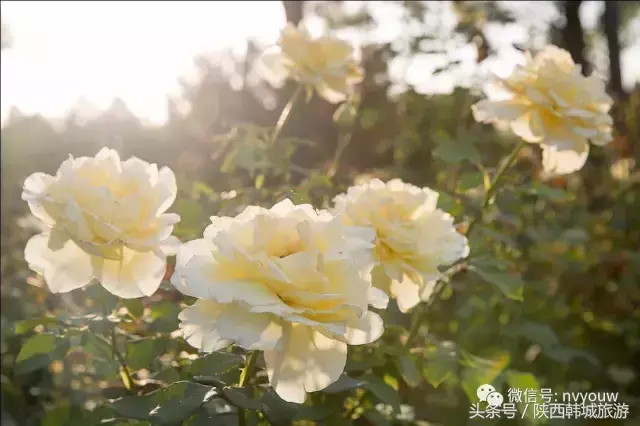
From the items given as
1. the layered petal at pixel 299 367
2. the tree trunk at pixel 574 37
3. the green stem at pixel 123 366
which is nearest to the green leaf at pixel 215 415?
the layered petal at pixel 299 367

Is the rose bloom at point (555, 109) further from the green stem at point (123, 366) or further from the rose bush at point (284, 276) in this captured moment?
the green stem at point (123, 366)

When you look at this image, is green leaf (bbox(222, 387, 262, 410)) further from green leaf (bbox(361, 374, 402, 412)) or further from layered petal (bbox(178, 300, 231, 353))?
green leaf (bbox(361, 374, 402, 412))

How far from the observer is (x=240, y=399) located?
69 centimetres

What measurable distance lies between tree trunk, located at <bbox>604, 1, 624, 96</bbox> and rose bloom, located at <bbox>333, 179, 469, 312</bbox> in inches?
140

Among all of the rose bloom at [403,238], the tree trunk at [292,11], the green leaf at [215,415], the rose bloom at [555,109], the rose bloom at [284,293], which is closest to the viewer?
the rose bloom at [284,293]

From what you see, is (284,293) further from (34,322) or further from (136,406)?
(34,322)

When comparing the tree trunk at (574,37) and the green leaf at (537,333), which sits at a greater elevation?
the green leaf at (537,333)

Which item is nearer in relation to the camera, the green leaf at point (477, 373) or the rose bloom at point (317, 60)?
the green leaf at point (477, 373)

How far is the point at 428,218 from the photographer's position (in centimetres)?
92

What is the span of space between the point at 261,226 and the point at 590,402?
3.84 ft

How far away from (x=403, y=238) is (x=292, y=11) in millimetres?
1047

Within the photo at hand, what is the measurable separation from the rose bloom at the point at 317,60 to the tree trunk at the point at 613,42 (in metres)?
3.11

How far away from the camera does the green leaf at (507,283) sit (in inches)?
43.1

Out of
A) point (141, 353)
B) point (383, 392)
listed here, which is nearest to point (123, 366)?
point (141, 353)
